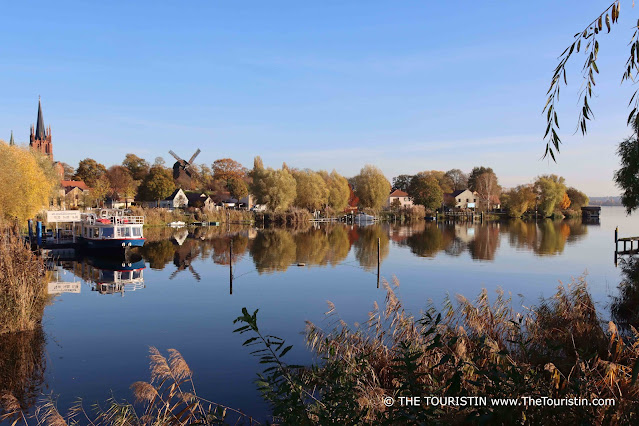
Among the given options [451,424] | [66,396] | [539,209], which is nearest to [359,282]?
[66,396]

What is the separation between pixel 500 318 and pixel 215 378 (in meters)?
8.16

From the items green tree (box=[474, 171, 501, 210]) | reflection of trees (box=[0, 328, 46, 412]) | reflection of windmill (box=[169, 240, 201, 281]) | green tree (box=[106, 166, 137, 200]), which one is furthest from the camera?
green tree (box=[474, 171, 501, 210])

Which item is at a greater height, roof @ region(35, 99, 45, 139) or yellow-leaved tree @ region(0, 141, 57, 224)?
roof @ region(35, 99, 45, 139)

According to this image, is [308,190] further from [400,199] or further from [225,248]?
[225,248]

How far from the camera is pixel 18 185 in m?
41.7

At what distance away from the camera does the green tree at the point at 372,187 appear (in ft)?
368

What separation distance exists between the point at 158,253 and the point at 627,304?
3732 centimetres

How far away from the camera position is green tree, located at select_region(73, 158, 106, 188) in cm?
11131

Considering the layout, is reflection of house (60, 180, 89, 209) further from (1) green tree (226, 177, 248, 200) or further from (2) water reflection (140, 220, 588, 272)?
(2) water reflection (140, 220, 588, 272)

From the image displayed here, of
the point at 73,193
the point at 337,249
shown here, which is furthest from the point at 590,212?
the point at 73,193

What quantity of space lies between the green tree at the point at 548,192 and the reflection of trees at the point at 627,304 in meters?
96.3

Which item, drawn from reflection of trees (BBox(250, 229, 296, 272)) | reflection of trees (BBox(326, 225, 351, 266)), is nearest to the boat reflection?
reflection of trees (BBox(250, 229, 296, 272))

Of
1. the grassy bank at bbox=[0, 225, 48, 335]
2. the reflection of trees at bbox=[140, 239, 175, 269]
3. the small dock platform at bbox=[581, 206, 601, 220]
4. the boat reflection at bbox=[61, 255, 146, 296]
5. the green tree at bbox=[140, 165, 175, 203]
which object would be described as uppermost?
the green tree at bbox=[140, 165, 175, 203]

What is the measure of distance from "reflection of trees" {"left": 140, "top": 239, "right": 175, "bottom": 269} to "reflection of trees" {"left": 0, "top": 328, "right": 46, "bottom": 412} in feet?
65.6
